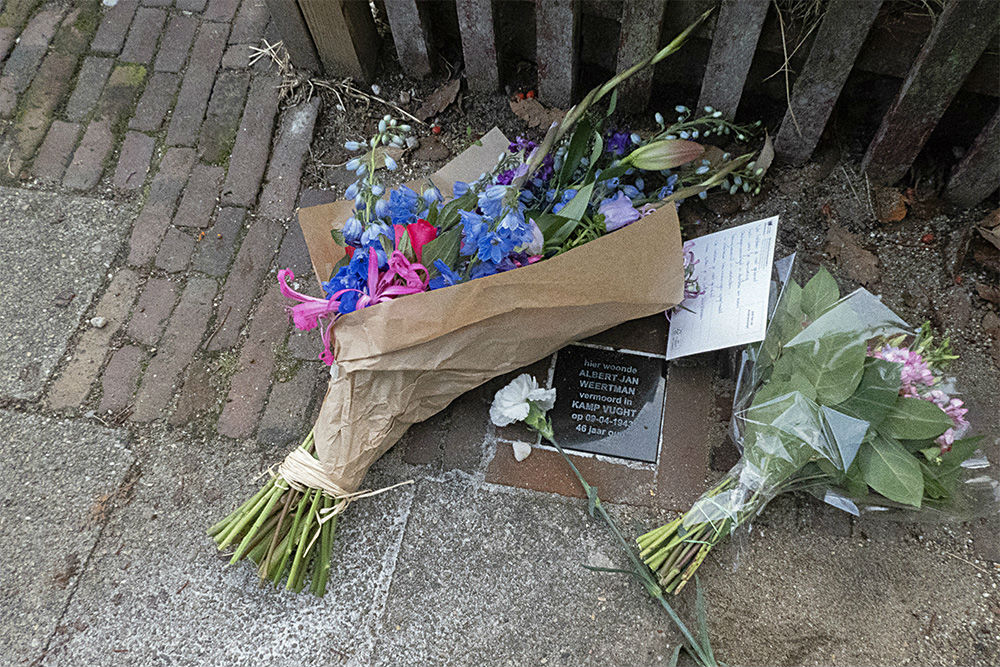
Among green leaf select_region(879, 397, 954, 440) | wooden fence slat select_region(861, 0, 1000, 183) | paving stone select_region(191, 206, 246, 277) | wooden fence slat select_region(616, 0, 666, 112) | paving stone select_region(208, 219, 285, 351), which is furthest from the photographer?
paving stone select_region(191, 206, 246, 277)

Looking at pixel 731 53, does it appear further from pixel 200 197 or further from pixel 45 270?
pixel 45 270

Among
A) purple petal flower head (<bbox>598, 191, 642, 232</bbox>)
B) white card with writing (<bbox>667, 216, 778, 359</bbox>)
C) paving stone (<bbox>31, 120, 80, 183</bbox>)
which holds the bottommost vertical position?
paving stone (<bbox>31, 120, 80, 183</bbox>)

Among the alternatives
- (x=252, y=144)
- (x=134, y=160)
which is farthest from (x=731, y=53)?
(x=134, y=160)

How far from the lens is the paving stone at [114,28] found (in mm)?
2752

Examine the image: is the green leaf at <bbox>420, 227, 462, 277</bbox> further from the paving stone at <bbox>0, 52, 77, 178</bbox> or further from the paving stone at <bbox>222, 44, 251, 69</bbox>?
the paving stone at <bbox>0, 52, 77, 178</bbox>

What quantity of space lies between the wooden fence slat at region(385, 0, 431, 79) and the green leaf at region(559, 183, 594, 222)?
0.96 meters

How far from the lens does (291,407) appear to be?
2.15m

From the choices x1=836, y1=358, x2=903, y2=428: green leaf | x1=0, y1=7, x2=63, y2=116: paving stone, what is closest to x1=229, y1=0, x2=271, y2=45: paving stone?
x1=0, y1=7, x2=63, y2=116: paving stone

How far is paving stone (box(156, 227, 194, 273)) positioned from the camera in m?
2.38

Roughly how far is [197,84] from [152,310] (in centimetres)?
95

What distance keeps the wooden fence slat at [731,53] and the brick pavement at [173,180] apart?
144 centimetres

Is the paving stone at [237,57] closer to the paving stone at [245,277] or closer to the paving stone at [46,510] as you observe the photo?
the paving stone at [245,277]

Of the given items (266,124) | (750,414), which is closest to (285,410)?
(266,124)

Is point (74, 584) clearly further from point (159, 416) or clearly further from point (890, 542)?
point (890, 542)
